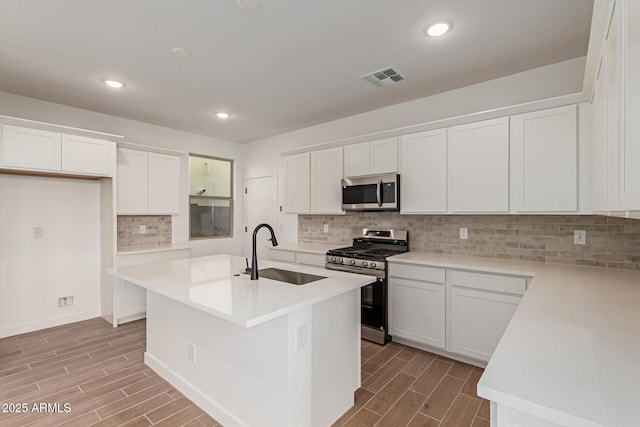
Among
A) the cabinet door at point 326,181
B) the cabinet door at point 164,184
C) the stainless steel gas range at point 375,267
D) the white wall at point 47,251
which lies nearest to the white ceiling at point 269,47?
the cabinet door at point 326,181

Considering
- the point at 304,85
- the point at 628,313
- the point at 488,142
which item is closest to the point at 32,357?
the point at 304,85

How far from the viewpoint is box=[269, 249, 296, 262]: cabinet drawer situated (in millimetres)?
4270

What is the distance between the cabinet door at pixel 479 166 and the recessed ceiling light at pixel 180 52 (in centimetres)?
251

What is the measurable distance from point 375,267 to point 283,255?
163cm

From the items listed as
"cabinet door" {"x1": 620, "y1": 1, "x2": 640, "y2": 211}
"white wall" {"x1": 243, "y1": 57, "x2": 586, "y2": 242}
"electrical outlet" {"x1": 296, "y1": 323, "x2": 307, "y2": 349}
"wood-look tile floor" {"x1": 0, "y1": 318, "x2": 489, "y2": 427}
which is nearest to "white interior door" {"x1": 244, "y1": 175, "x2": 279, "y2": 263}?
"white wall" {"x1": 243, "y1": 57, "x2": 586, "y2": 242}

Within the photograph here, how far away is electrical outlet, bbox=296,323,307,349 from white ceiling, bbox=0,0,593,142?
1978mm

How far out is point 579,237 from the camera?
262 centimetres

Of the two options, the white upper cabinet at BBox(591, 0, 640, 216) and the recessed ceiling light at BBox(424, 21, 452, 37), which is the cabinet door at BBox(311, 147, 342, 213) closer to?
the recessed ceiling light at BBox(424, 21, 452, 37)

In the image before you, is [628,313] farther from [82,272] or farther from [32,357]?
[82,272]

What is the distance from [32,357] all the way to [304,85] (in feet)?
12.3

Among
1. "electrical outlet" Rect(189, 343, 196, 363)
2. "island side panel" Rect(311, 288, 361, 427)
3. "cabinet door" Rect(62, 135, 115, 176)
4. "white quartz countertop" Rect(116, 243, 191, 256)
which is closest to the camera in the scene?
"island side panel" Rect(311, 288, 361, 427)

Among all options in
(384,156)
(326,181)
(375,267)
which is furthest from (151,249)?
(384,156)

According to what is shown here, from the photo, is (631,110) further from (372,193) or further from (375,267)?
(372,193)

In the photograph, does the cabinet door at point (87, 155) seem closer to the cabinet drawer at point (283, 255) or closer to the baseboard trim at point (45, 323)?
the baseboard trim at point (45, 323)
